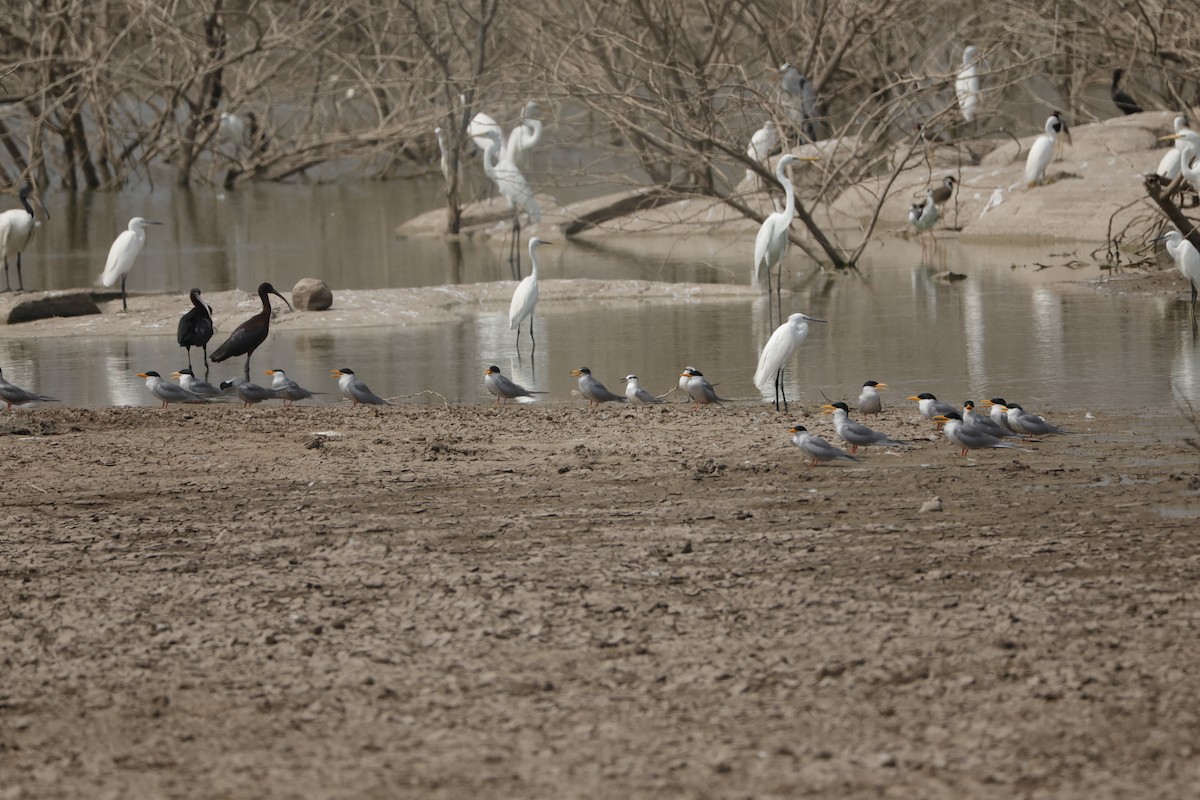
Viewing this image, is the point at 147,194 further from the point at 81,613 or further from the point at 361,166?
the point at 81,613

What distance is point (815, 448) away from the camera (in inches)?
288

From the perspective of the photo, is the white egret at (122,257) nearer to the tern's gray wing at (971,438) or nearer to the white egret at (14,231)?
the white egret at (14,231)

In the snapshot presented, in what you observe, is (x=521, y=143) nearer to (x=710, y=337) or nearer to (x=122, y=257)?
(x=122, y=257)

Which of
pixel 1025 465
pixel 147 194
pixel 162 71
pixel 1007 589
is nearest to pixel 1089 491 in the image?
pixel 1025 465

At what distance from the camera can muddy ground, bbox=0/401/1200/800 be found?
4035mm

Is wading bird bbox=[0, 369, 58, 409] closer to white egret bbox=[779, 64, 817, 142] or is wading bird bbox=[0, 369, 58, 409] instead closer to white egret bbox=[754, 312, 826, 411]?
white egret bbox=[754, 312, 826, 411]

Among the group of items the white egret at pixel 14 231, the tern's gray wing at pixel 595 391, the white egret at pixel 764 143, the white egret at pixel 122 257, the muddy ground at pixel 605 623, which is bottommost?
the muddy ground at pixel 605 623

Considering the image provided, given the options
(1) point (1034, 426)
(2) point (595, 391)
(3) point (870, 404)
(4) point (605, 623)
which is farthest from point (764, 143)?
(4) point (605, 623)

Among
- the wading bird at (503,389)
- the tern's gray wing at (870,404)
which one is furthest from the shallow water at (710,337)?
the tern's gray wing at (870,404)

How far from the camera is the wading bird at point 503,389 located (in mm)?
9961

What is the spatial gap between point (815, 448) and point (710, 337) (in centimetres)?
540

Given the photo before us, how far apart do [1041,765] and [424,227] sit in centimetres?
2038

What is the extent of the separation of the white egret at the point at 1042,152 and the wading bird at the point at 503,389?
1094cm

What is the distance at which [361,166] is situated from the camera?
110 ft
